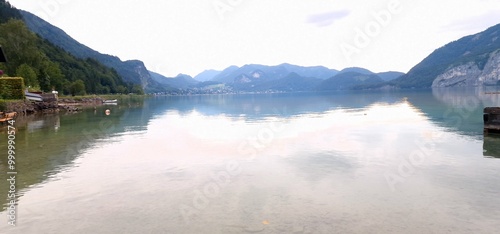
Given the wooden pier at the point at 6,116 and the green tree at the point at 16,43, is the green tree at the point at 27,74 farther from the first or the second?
the wooden pier at the point at 6,116

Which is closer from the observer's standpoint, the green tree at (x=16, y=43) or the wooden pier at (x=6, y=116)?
the wooden pier at (x=6, y=116)

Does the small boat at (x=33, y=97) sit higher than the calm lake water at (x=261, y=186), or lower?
higher

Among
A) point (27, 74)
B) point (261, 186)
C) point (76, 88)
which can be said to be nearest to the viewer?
point (261, 186)

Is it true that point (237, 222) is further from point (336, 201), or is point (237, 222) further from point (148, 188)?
point (148, 188)

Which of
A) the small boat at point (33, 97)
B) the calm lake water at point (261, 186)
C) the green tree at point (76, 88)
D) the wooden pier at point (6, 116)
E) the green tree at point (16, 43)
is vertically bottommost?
the calm lake water at point (261, 186)

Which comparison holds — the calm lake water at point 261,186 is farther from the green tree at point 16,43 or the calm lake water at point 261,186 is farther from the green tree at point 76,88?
the green tree at point 76,88

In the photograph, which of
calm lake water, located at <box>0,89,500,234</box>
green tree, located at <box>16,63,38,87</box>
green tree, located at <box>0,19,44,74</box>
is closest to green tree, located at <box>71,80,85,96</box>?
green tree, located at <box>0,19,44,74</box>

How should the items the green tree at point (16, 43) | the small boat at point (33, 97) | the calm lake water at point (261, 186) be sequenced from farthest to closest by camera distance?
the green tree at point (16, 43)
the small boat at point (33, 97)
the calm lake water at point (261, 186)

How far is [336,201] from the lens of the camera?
52.9 ft

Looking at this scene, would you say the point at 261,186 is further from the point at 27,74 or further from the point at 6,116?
the point at 27,74

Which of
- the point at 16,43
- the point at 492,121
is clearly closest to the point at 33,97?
the point at 16,43

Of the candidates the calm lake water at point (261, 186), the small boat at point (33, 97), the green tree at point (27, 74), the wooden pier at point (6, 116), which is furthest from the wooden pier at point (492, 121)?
the green tree at point (27, 74)

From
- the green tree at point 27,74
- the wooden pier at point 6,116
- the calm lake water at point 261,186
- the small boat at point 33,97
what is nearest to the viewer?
the calm lake water at point 261,186

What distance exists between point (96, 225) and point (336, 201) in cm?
1086
